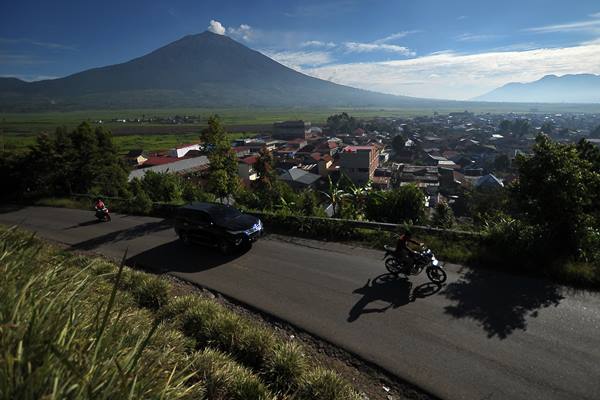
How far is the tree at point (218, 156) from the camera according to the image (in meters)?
15.4

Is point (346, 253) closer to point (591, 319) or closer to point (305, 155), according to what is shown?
point (591, 319)

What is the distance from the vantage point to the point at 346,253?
1030 centimetres

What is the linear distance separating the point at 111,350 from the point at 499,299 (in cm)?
732

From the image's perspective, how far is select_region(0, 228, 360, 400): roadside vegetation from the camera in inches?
81.1

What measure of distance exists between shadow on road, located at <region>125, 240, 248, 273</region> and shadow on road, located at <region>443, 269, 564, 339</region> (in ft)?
21.8

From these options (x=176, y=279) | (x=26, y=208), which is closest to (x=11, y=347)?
(x=176, y=279)

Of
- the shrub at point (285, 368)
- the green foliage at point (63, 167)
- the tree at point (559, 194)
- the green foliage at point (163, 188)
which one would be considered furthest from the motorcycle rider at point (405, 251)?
the green foliage at point (63, 167)

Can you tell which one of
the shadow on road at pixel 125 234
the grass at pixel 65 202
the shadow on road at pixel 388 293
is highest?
the shadow on road at pixel 388 293

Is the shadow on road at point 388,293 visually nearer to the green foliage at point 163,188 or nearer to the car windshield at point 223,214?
the car windshield at point 223,214

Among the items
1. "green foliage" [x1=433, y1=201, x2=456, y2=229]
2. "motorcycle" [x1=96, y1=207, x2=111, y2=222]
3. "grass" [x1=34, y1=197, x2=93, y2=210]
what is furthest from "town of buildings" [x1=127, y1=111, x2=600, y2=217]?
"grass" [x1=34, y1=197, x2=93, y2=210]

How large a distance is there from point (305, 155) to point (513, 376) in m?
65.2

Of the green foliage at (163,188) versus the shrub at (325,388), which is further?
the green foliage at (163,188)

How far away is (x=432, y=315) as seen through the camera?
6695 mm

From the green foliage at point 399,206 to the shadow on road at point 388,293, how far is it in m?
4.40
